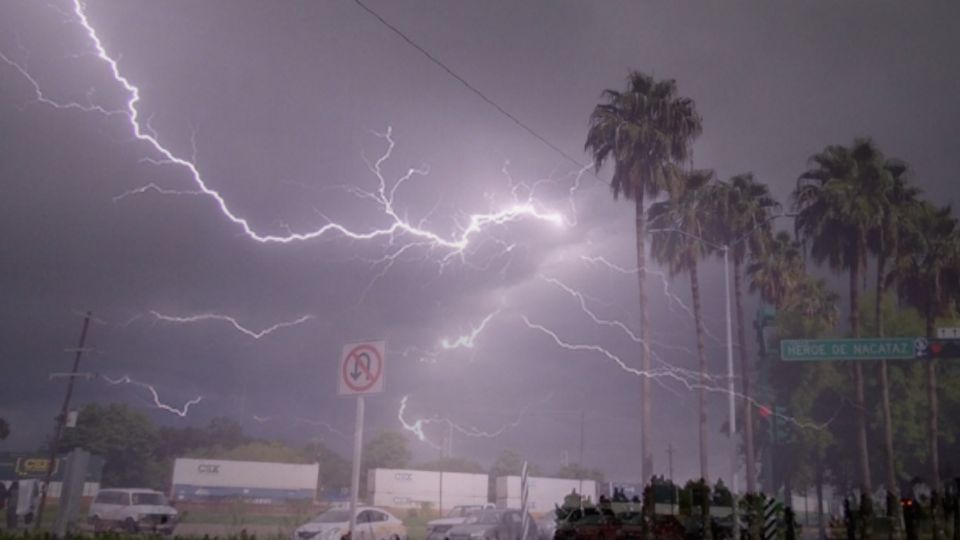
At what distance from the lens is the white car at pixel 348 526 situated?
71.2 ft

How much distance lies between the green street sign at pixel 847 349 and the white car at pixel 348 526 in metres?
17.8

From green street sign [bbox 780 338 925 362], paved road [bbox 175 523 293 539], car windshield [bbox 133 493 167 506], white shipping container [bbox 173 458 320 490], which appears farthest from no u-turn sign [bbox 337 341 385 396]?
white shipping container [bbox 173 458 320 490]

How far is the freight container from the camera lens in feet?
163

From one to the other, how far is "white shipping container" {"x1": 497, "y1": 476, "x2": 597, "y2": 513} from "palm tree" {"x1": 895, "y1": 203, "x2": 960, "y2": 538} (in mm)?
21492

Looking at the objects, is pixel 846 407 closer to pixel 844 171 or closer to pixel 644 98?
pixel 844 171

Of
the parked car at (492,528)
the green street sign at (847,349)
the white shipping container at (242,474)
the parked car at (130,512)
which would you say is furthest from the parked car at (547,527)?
the white shipping container at (242,474)

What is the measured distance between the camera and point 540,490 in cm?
5397

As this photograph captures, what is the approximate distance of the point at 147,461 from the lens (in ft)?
250

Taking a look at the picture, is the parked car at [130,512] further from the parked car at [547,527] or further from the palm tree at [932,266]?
the palm tree at [932,266]

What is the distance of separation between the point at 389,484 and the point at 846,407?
28.2 m

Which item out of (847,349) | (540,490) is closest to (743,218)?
(847,349)

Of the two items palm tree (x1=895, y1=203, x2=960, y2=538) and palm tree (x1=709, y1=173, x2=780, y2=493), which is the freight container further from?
palm tree (x1=895, y1=203, x2=960, y2=538)

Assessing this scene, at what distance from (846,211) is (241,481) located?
39.2 metres

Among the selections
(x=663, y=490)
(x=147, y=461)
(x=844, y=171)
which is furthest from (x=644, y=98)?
(x=147, y=461)
